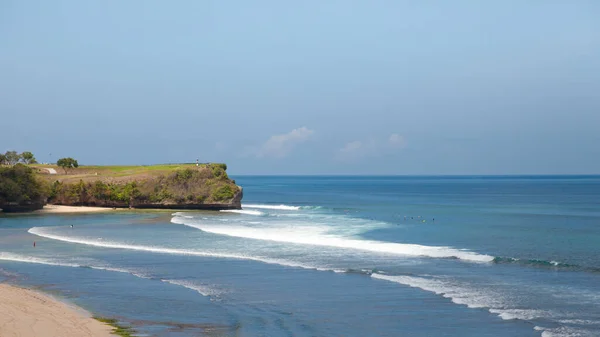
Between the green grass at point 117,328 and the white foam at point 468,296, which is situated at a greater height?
the white foam at point 468,296

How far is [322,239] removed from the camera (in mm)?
43531

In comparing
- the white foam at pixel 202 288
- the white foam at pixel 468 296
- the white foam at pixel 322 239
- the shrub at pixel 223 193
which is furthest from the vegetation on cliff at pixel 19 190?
the white foam at pixel 468 296

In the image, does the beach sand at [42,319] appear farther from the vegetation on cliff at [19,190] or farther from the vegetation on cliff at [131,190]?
the vegetation on cliff at [131,190]

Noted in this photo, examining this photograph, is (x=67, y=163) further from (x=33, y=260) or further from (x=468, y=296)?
(x=468, y=296)

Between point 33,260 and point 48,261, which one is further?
point 33,260

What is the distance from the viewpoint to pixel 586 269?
29.8 m

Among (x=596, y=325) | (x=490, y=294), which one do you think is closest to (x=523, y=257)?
(x=490, y=294)

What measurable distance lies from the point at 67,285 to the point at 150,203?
56220 mm

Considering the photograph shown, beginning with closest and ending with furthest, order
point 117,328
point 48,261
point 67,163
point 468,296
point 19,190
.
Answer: point 117,328 < point 468,296 < point 48,261 < point 19,190 < point 67,163

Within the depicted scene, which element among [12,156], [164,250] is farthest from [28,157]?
[164,250]

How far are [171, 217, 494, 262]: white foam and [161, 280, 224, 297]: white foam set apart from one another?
13.6 metres

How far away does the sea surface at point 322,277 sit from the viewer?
65.0ft

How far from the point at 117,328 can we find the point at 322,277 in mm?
11366

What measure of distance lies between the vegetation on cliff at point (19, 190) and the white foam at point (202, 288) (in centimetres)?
5492
